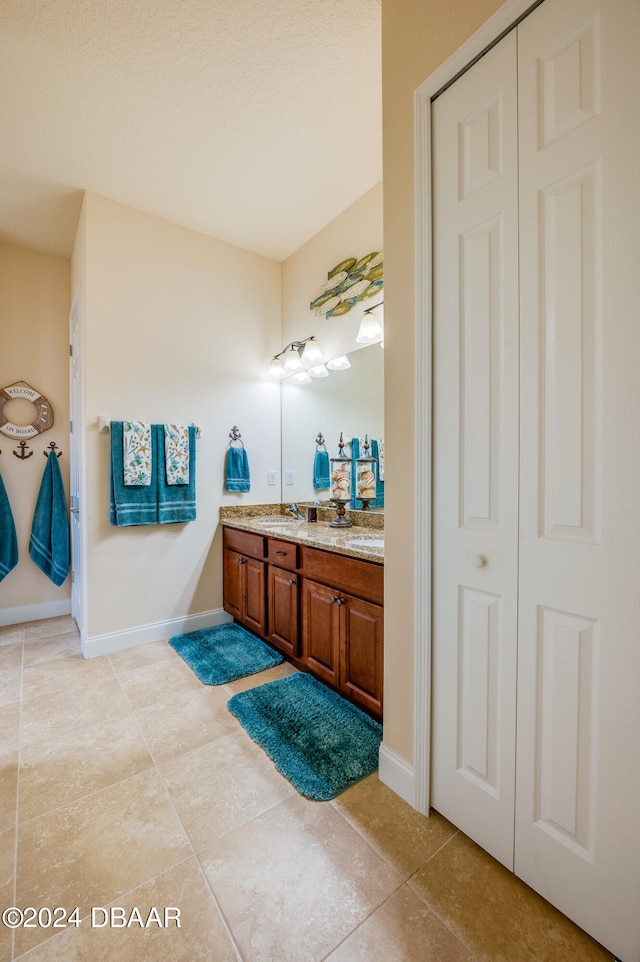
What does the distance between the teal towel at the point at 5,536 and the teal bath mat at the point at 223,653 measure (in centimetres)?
138

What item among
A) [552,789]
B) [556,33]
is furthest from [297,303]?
[552,789]

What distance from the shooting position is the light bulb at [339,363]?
2.65m

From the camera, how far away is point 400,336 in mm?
1317

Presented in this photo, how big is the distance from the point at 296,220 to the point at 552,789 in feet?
10.3

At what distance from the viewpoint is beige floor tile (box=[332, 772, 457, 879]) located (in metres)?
1.16

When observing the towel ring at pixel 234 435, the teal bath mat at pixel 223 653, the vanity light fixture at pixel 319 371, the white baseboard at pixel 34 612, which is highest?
the vanity light fixture at pixel 319 371

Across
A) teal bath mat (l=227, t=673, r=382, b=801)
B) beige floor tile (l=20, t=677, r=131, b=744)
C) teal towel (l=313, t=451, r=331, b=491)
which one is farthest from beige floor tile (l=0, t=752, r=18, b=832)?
teal towel (l=313, t=451, r=331, b=491)

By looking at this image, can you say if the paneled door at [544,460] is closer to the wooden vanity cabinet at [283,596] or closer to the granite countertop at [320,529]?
the granite countertop at [320,529]

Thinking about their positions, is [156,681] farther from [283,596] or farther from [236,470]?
[236,470]

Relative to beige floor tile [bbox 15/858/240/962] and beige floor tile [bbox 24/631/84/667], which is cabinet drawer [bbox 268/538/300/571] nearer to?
beige floor tile [bbox 15/858/240/962]

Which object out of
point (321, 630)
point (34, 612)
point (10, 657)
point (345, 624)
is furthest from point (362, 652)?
point (34, 612)

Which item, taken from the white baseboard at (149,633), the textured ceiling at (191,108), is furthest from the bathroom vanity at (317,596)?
the textured ceiling at (191,108)

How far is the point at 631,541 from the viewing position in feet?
2.77

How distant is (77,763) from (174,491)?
152 centimetres
